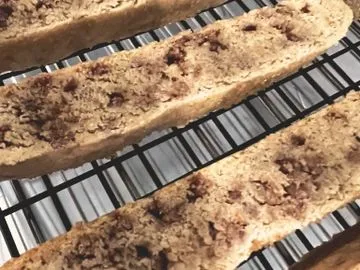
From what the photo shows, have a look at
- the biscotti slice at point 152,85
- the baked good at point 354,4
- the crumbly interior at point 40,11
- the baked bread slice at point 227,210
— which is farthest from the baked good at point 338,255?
the crumbly interior at point 40,11

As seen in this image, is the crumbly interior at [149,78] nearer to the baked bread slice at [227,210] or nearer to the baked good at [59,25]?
the baked good at [59,25]

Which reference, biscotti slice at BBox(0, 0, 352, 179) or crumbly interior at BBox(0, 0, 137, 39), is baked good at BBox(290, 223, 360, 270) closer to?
biscotti slice at BBox(0, 0, 352, 179)

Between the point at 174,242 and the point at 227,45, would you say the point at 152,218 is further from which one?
the point at 227,45

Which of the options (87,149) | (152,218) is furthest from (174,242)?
(87,149)

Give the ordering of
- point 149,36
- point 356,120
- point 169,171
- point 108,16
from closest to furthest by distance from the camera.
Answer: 1. point 356,120
2. point 108,16
3. point 169,171
4. point 149,36

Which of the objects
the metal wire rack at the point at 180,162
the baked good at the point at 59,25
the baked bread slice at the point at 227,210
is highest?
the baked good at the point at 59,25

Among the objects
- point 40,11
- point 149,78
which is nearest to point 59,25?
point 40,11
